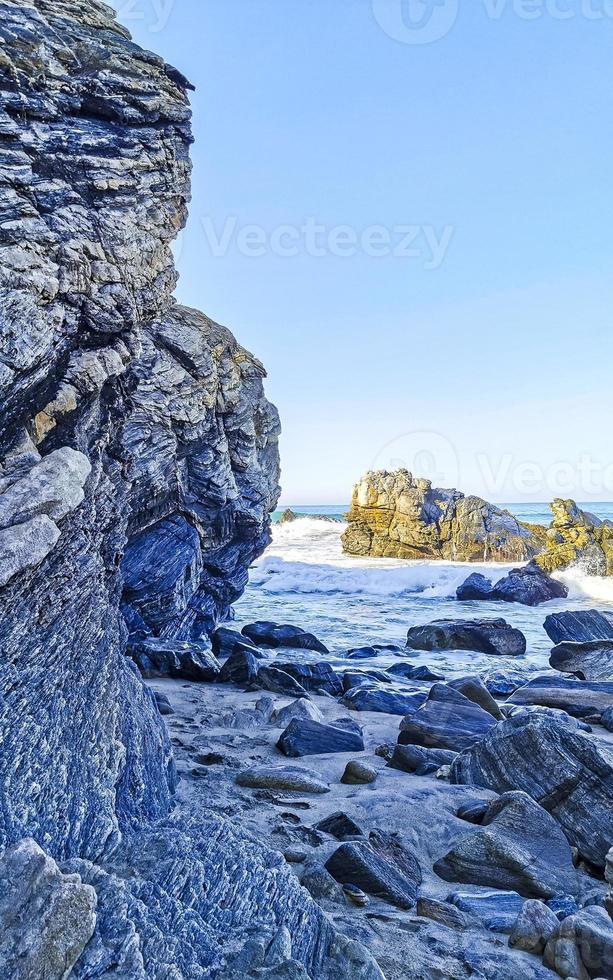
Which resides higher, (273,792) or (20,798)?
(20,798)

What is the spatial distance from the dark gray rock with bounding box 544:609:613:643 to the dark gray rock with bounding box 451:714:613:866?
1226 cm

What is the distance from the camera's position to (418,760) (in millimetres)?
6637

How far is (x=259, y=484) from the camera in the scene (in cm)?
1872

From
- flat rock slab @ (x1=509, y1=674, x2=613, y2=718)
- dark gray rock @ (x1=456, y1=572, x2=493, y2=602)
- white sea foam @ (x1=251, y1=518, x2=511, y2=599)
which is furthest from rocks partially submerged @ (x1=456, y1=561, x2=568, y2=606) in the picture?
flat rock slab @ (x1=509, y1=674, x2=613, y2=718)

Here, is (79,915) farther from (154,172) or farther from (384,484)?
(384,484)

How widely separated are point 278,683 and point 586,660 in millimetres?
7380

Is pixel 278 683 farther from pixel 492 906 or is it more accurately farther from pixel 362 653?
pixel 492 906

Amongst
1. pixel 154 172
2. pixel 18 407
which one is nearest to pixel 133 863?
pixel 18 407

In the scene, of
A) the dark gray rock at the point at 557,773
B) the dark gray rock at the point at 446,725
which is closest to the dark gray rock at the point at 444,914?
the dark gray rock at the point at 557,773

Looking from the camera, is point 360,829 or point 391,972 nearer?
point 391,972

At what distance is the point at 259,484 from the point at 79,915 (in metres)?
16.2

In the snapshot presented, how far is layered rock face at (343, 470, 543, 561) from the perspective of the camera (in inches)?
1688

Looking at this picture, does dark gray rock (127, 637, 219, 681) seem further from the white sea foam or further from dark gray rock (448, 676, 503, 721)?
the white sea foam

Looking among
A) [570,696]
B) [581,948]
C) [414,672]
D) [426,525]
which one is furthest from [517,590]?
[581,948]
